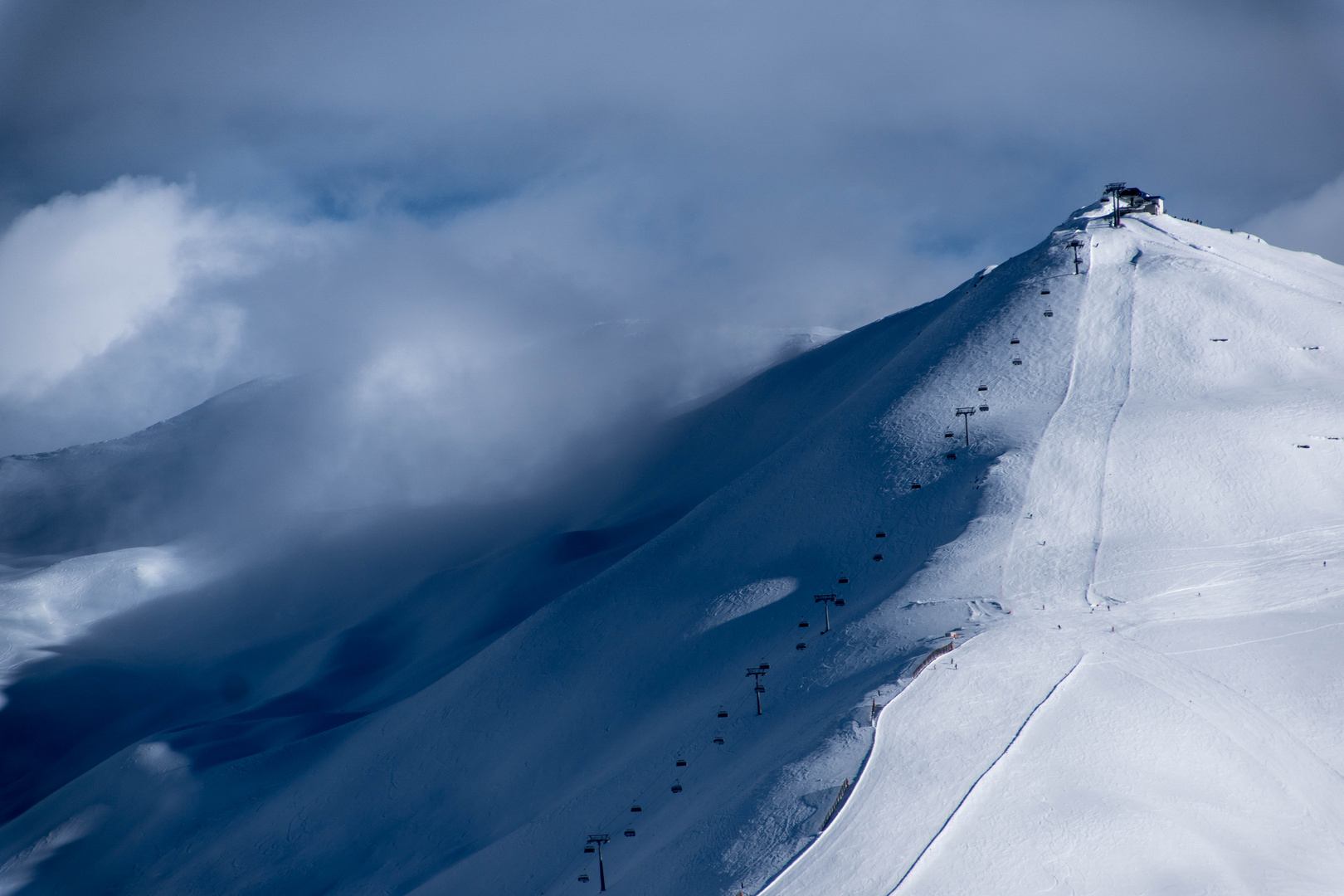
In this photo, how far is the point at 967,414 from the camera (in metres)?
76.7

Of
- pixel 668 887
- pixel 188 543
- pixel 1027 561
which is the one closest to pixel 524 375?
pixel 188 543

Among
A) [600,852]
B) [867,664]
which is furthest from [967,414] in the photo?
[600,852]

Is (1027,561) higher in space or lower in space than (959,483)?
lower

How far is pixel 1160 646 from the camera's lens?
54.1 meters

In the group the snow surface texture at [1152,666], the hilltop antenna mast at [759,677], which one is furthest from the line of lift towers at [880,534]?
the snow surface texture at [1152,666]

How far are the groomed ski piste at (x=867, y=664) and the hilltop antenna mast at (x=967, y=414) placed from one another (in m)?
0.34

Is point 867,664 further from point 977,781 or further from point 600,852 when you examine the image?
point 600,852

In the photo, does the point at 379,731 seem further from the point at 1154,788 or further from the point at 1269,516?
the point at 1269,516

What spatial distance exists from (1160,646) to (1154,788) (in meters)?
10.6

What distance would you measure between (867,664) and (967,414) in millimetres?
25562

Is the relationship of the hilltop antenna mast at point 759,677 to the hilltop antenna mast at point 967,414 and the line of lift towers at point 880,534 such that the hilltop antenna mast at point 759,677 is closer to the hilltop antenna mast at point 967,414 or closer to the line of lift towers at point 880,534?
the line of lift towers at point 880,534

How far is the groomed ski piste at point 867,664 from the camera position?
4512 centimetres

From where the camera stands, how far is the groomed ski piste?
45.1m

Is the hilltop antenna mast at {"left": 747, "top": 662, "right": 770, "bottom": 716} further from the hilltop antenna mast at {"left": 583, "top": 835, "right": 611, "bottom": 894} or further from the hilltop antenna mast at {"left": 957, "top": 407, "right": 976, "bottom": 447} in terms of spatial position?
the hilltop antenna mast at {"left": 957, "top": 407, "right": 976, "bottom": 447}
